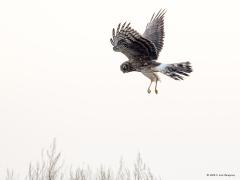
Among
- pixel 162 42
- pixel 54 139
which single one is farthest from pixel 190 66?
pixel 54 139

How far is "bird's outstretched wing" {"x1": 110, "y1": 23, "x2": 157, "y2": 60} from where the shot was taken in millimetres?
10344

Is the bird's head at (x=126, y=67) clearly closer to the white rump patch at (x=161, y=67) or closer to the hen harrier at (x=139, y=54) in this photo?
the hen harrier at (x=139, y=54)

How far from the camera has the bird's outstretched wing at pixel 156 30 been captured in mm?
12523

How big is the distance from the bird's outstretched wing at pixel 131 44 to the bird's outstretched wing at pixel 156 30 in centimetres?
144

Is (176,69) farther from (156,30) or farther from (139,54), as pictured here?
(156,30)

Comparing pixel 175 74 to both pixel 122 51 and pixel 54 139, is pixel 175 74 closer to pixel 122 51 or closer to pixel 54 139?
pixel 122 51

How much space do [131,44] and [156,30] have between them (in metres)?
2.53

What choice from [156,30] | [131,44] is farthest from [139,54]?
[156,30]

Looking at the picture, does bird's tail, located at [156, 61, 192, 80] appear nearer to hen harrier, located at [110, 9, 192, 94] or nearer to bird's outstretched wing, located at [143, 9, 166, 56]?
hen harrier, located at [110, 9, 192, 94]

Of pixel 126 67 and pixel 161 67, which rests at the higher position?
pixel 126 67

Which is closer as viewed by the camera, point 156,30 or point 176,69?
point 176,69

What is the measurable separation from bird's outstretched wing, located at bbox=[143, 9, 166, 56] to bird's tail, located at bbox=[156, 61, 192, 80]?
2.12 m

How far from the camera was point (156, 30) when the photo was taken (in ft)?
42.5

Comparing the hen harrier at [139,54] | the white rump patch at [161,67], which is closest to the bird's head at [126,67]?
the hen harrier at [139,54]
